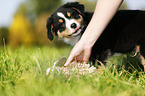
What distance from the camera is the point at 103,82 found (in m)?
1.54

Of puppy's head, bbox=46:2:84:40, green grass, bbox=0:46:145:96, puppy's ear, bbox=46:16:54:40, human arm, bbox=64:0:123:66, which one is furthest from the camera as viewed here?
puppy's ear, bbox=46:16:54:40

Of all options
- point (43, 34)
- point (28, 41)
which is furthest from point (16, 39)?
point (43, 34)

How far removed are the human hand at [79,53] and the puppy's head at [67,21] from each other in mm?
987

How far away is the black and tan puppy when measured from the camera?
2.63 metres

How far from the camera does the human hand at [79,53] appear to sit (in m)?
1.90

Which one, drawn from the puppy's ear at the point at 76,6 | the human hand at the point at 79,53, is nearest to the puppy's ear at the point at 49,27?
the puppy's ear at the point at 76,6

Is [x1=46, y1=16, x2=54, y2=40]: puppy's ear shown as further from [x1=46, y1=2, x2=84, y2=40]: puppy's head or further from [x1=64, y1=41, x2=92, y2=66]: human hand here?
[x1=64, y1=41, x2=92, y2=66]: human hand

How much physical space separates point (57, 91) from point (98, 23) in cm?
96

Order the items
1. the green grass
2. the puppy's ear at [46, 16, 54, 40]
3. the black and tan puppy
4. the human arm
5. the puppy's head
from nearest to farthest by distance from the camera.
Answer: the green grass
the human arm
the black and tan puppy
the puppy's head
the puppy's ear at [46, 16, 54, 40]

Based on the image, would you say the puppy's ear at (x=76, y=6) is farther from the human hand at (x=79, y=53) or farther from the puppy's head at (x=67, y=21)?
the human hand at (x=79, y=53)

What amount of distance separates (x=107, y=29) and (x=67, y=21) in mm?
697

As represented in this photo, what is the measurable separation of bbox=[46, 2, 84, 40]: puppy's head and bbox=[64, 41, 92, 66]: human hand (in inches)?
38.8

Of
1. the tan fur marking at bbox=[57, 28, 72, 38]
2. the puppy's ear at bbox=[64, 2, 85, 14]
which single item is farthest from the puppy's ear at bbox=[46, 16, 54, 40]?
the puppy's ear at bbox=[64, 2, 85, 14]

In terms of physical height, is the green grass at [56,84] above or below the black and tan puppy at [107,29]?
below
